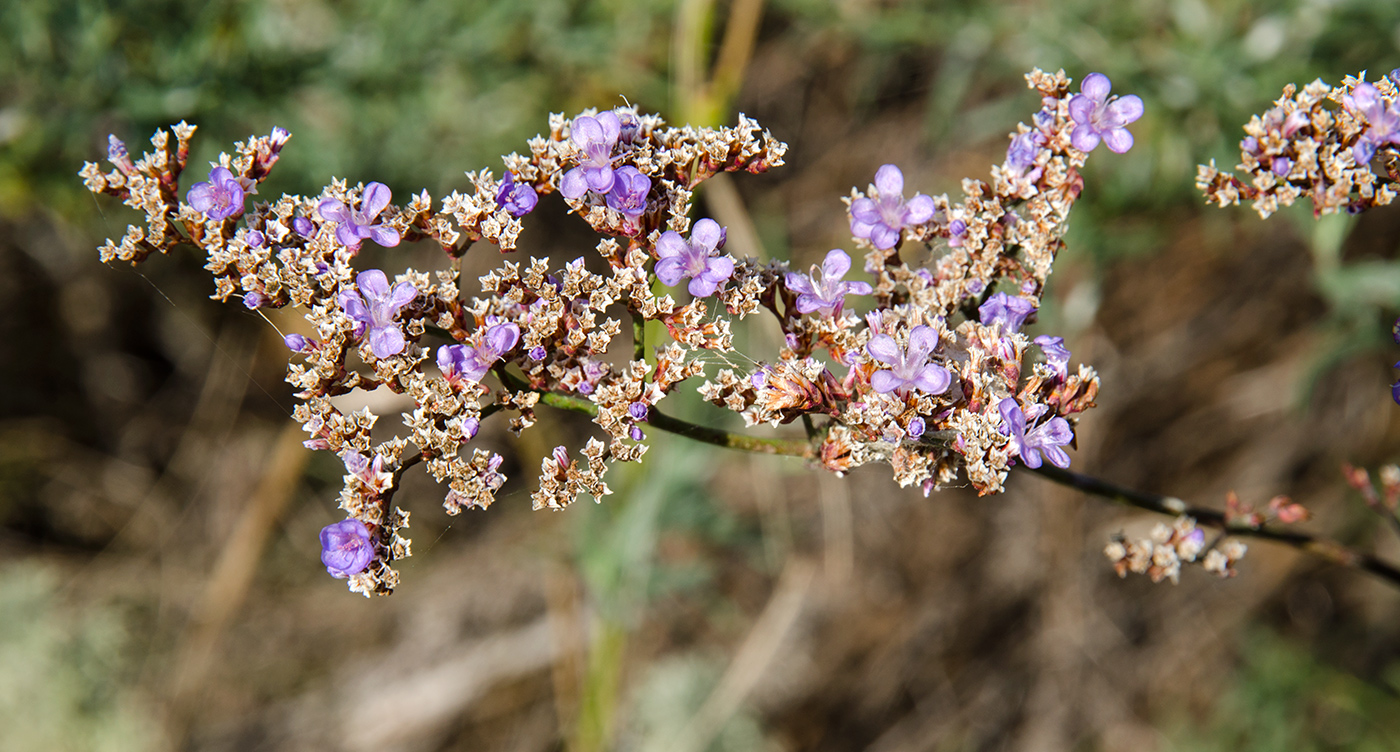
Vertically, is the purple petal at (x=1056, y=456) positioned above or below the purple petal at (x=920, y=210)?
below

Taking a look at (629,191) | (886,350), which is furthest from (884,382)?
(629,191)

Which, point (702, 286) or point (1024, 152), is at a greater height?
point (1024, 152)

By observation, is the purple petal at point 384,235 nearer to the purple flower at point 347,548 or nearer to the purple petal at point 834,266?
the purple flower at point 347,548

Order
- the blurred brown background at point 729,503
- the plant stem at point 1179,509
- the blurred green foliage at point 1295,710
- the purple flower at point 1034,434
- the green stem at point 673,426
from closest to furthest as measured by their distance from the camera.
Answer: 1. the purple flower at point 1034,434
2. the green stem at point 673,426
3. the plant stem at point 1179,509
4. the blurred brown background at point 729,503
5. the blurred green foliage at point 1295,710

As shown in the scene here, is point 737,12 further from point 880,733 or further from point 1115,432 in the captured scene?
point 880,733

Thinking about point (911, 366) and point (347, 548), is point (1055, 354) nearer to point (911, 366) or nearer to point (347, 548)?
point (911, 366)

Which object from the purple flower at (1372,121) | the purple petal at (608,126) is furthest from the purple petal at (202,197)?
the purple flower at (1372,121)

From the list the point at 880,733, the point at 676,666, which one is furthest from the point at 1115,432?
the point at 676,666
